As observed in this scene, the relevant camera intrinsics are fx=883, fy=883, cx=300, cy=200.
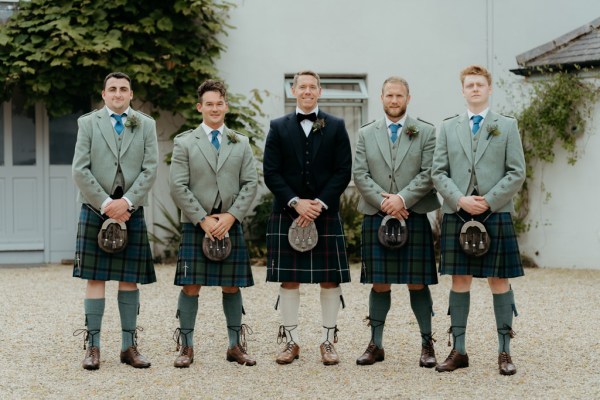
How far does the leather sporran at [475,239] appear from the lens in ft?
16.4

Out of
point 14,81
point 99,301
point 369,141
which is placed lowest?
point 99,301

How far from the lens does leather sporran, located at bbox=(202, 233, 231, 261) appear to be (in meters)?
5.20

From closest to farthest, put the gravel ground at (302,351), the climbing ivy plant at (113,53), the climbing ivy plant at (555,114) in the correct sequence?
the gravel ground at (302,351), the climbing ivy plant at (113,53), the climbing ivy plant at (555,114)

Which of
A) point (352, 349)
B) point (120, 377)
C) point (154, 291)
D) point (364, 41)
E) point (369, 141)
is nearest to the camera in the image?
point (120, 377)

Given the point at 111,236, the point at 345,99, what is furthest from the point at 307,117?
the point at 345,99

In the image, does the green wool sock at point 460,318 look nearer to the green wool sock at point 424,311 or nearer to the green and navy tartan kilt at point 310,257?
the green wool sock at point 424,311

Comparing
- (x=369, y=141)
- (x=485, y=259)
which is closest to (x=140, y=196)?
(x=369, y=141)

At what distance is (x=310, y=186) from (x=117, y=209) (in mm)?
1144

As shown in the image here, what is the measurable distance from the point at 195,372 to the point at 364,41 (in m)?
6.68

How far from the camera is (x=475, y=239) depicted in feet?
16.5

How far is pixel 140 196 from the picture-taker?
5211 millimetres

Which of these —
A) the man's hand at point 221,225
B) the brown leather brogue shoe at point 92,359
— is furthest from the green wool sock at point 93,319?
the man's hand at point 221,225

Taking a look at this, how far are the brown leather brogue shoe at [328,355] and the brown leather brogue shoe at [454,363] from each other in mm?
622

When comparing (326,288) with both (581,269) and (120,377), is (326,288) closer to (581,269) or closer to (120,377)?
(120,377)
